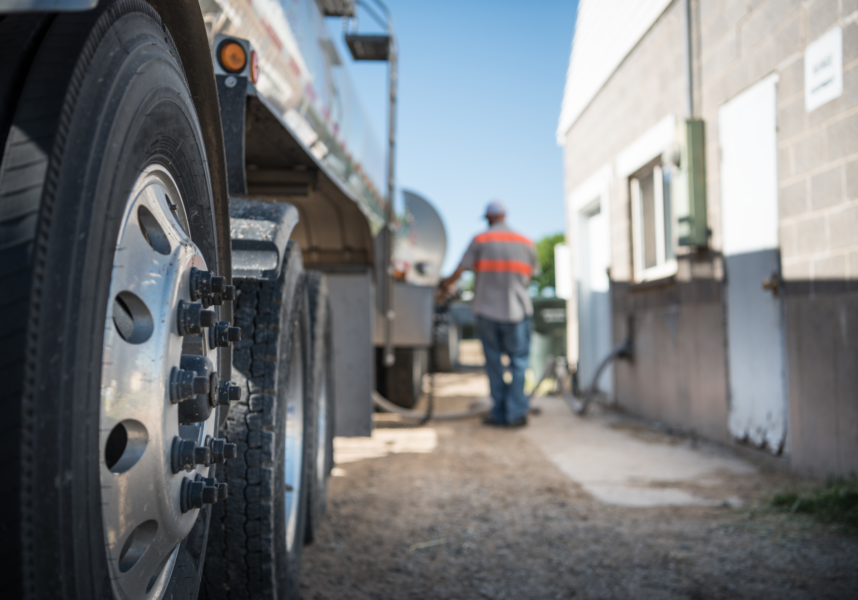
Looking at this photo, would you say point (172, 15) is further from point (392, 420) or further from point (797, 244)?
point (392, 420)

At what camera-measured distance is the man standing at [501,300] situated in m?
6.50

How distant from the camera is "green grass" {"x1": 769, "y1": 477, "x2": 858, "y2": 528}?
3113 mm

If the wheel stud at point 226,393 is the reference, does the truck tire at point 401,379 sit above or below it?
below

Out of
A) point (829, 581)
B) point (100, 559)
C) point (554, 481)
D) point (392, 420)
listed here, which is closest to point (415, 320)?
point (392, 420)

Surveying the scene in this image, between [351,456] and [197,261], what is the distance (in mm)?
3919

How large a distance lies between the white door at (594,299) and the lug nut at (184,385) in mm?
7092

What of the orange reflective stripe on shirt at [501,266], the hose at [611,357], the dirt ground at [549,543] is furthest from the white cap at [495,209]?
the dirt ground at [549,543]

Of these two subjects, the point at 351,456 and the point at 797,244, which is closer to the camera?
the point at 797,244

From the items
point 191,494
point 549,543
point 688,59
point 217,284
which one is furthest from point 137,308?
point 688,59

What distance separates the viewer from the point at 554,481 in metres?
4.11

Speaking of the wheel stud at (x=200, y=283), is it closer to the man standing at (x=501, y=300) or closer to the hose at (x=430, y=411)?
the hose at (x=430, y=411)

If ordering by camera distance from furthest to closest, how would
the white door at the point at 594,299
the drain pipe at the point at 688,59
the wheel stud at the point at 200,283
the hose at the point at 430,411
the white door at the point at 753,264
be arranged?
1. the white door at the point at 594,299
2. the hose at the point at 430,411
3. the drain pipe at the point at 688,59
4. the white door at the point at 753,264
5. the wheel stud at the point at 200,283

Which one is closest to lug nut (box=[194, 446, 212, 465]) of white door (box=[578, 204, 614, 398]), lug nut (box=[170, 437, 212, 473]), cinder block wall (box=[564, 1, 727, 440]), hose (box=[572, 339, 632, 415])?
lug nut (box=[170, 437, 212, 473])

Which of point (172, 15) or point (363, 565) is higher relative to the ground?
point (172, 15)
